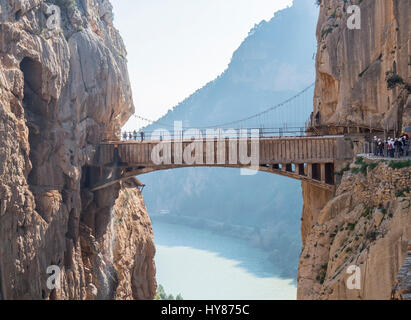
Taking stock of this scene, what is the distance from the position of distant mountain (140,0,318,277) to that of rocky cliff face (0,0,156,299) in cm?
6978

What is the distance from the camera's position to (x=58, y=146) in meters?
24.5

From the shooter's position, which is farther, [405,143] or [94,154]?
[94,154]

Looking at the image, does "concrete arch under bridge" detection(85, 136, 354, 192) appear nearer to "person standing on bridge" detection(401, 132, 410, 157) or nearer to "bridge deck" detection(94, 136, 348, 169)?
"bridge deck" detection(94, 136, 348, 169)

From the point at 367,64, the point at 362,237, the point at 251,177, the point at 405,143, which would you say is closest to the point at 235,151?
the point at 367,64

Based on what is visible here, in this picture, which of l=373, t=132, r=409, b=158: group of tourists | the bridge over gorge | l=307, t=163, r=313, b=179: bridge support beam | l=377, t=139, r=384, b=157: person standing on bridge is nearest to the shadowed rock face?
l=377, t=139, r=384, b=157: person standing on bridge

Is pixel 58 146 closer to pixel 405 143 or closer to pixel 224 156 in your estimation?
pixel 224 156

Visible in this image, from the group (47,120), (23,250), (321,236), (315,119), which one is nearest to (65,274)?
(23,250)

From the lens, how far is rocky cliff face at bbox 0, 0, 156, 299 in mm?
20547

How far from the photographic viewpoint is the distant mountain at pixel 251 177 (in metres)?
132

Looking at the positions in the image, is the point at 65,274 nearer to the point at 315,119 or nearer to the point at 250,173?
the point at 315,119

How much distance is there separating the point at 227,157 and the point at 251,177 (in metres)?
121

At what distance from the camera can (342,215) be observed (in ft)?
71.3

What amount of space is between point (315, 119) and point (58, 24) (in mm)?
17410

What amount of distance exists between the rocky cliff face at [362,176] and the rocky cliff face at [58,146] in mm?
10673
